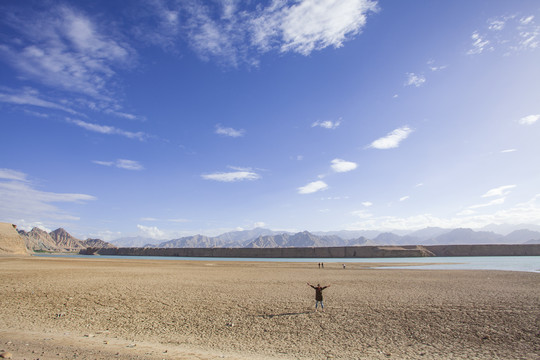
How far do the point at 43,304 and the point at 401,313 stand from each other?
66.0 ft

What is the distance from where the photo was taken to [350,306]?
1722 centimetres

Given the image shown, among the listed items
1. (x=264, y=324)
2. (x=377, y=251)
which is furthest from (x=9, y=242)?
(x=377, y=251)

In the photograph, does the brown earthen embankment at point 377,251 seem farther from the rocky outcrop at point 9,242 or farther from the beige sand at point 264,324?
the beige sand at point 264,324

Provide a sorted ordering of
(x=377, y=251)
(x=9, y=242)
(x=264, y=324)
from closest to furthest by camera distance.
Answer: (x=264, y=324), (x=9, y=242), (x=377, y=251)

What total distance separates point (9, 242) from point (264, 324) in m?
99.7

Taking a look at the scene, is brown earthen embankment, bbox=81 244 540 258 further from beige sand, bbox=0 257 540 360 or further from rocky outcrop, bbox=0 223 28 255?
beige sand, bbox=0 257 540 360

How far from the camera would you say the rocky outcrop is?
259 feet

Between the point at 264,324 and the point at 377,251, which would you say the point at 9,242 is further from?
the point at 377,251

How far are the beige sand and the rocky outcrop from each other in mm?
78232

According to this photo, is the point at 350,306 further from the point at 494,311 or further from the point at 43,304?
the point at 43,304

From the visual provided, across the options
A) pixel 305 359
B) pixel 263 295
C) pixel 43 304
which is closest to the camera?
pixel 305 359

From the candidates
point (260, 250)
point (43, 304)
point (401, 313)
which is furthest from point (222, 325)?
point (260, 250)

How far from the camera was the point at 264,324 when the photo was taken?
14.0 meters

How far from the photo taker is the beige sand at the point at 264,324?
10.6 metres
